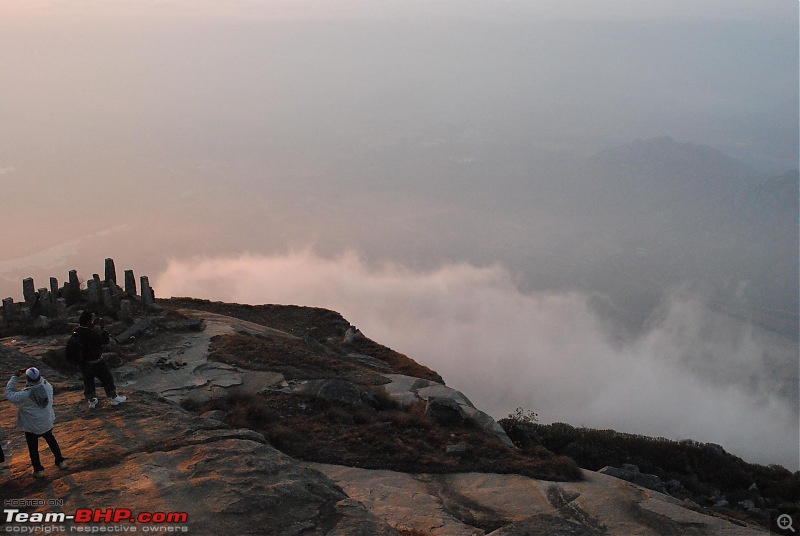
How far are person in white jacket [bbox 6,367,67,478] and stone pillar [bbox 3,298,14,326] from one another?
1566 centimetres

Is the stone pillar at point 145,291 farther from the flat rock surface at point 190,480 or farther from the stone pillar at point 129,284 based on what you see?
the flat rock surface at point 190,480

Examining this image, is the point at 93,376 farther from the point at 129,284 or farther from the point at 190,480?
the point at 129,284

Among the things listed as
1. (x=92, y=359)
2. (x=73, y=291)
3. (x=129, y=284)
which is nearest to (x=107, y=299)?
(x=73, y=291)

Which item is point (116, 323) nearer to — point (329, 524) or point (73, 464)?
point (73, 464)

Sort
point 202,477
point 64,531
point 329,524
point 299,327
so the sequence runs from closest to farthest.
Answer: point 64,531 → point 329,524 → point 202,477 → point 299,327

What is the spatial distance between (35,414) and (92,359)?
3451 millimetres

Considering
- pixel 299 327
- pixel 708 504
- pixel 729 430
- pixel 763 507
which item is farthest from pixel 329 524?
pixel 729 430

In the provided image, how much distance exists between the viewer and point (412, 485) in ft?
53.9

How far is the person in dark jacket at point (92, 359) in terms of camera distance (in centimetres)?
→ 1557

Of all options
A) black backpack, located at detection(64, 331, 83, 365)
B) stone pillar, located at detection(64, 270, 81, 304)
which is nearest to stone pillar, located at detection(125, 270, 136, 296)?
stone pillar, located at detection(64, 270, 81, 304)

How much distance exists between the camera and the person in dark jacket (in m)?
15.6

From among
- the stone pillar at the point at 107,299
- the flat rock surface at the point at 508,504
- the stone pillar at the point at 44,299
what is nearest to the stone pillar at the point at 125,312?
the stone pillar at the point at 107,299

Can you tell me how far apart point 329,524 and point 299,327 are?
25.9 metres

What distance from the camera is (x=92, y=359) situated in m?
15.7
